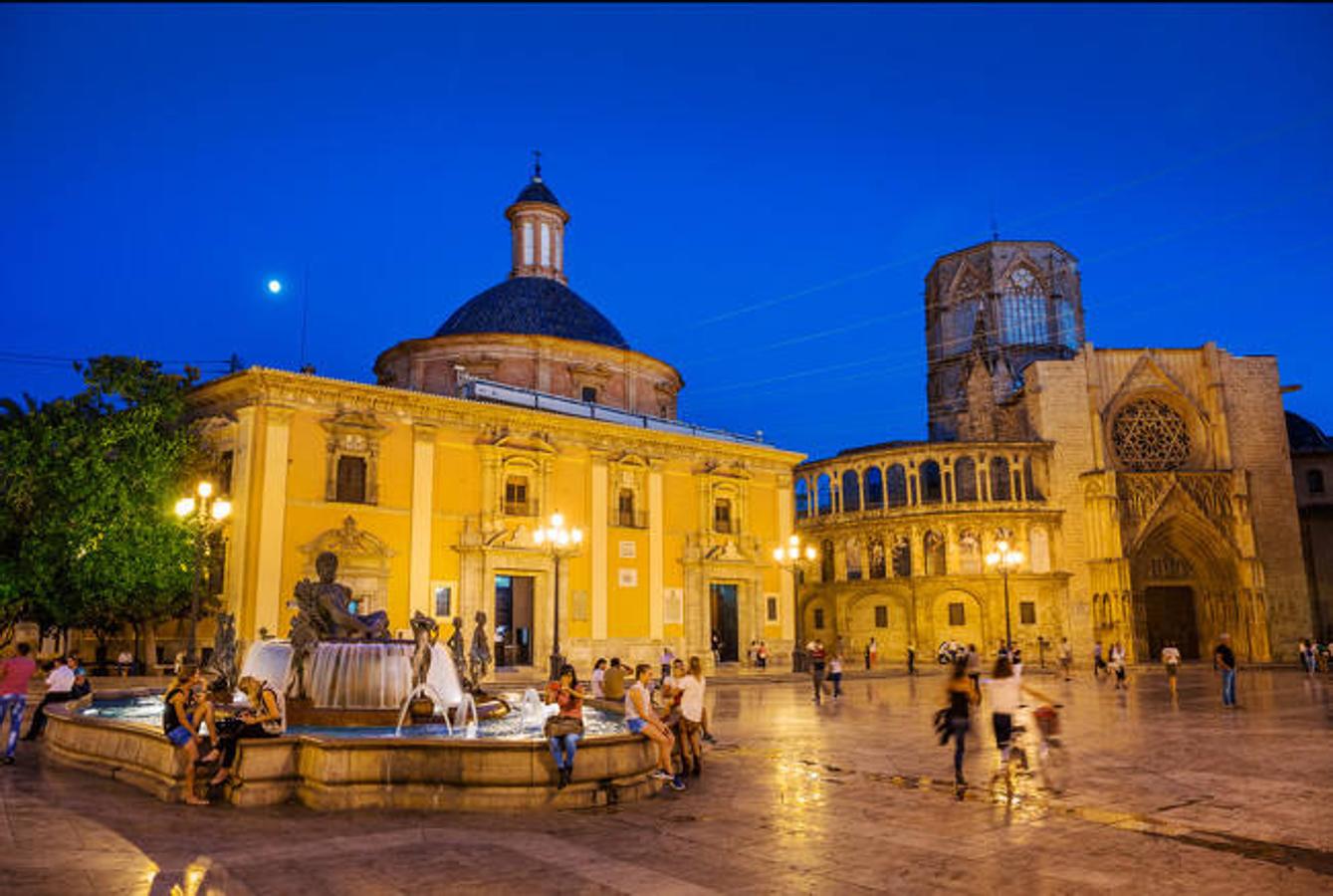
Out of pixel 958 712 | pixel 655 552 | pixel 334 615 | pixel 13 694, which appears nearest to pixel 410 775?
pixel 334 615

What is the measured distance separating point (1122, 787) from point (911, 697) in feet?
42.1

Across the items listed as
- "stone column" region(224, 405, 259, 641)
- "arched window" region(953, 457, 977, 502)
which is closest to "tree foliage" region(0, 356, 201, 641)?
"stone column" region(224, 405, 259, 641)

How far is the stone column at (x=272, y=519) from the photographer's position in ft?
78.3

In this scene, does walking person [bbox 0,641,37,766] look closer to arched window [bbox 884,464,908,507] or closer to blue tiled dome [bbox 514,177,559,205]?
blue tiled dome [bbox 514,177,559,205]

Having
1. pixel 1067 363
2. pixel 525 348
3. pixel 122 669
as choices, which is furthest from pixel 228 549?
pixel 1067 363

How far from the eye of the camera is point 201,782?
833 cm

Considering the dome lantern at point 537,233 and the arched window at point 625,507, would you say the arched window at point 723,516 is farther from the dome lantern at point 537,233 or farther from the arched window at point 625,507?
the dome lantern at point 537,233

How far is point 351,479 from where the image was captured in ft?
86.0

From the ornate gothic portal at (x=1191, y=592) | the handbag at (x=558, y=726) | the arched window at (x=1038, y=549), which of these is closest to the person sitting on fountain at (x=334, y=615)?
the handbag at (x=558, y=726)

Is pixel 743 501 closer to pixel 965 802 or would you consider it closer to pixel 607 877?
pixel 965 802

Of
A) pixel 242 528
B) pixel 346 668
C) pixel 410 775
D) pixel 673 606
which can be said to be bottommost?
pixel 410 775

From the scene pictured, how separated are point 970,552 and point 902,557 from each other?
3.53m

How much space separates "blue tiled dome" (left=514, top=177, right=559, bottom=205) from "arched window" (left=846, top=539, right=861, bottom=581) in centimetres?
1988

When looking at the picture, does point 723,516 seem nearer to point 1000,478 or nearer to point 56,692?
point 1000,478
